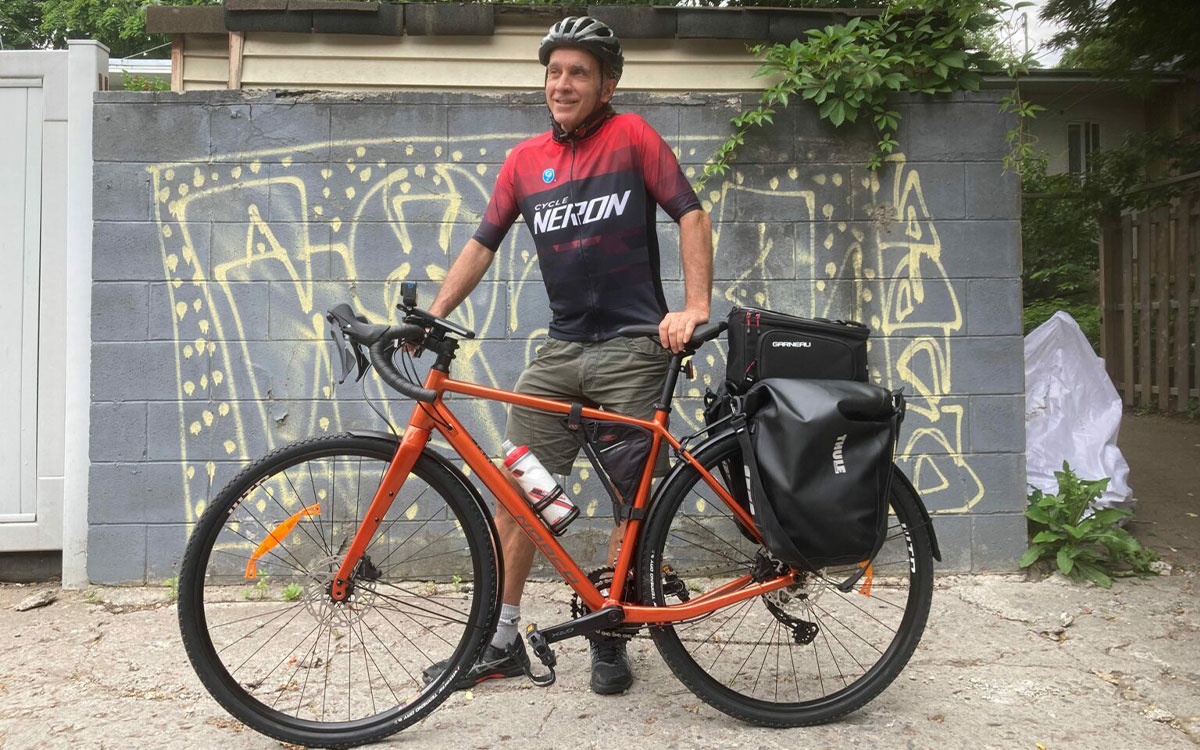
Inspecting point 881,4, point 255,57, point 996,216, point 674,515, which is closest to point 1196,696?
point 674,515

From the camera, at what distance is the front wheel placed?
2.67m

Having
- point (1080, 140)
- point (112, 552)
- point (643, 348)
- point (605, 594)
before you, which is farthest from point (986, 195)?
point (1080, 140)

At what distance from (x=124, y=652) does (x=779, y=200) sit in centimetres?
326

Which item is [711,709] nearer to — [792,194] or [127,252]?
[792,194]

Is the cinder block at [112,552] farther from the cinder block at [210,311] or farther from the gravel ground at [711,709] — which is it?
the cinder block at [210,311]

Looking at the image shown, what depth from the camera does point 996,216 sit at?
13.6ft

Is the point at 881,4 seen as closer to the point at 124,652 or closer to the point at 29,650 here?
the point at 124,652

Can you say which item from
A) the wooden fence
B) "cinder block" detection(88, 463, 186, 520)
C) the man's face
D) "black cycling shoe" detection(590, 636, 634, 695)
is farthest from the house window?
"cinder block" detection(88, 463, 186, 520)

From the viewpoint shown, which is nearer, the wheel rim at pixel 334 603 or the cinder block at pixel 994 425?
the wheel rim at pixel 334 603

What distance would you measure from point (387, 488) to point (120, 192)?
92.3 inches

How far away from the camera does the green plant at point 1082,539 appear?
4.00 m

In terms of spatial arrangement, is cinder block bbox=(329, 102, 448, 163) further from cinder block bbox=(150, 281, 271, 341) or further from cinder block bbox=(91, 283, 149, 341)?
cinder block bbox=(91, 283, 149, 341)

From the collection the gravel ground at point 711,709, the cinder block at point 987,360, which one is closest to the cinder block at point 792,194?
the cinder block at point 987,360

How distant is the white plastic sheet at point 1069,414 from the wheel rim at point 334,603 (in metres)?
2.96
